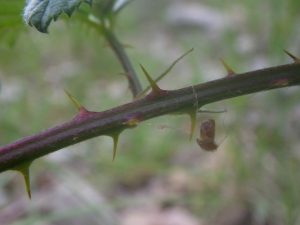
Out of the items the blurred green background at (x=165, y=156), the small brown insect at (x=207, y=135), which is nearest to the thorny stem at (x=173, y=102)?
the small brown insect at (x=207, y=135)

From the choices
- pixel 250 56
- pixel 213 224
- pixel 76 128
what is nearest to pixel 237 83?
pixel 76 128

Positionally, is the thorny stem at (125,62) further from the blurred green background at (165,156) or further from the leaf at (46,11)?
the leaf at (46,11)

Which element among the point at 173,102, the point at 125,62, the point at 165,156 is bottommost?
the point at 173,102

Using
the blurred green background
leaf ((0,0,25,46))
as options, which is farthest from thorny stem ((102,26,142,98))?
leaf ((0,0,25,46))

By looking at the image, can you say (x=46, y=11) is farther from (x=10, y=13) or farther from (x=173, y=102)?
(x=10, y=13)

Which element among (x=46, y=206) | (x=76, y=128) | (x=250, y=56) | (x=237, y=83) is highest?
(x=250, y=56)

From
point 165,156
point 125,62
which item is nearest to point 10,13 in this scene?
point 125,62

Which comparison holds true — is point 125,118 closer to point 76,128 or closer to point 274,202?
point 76,128
